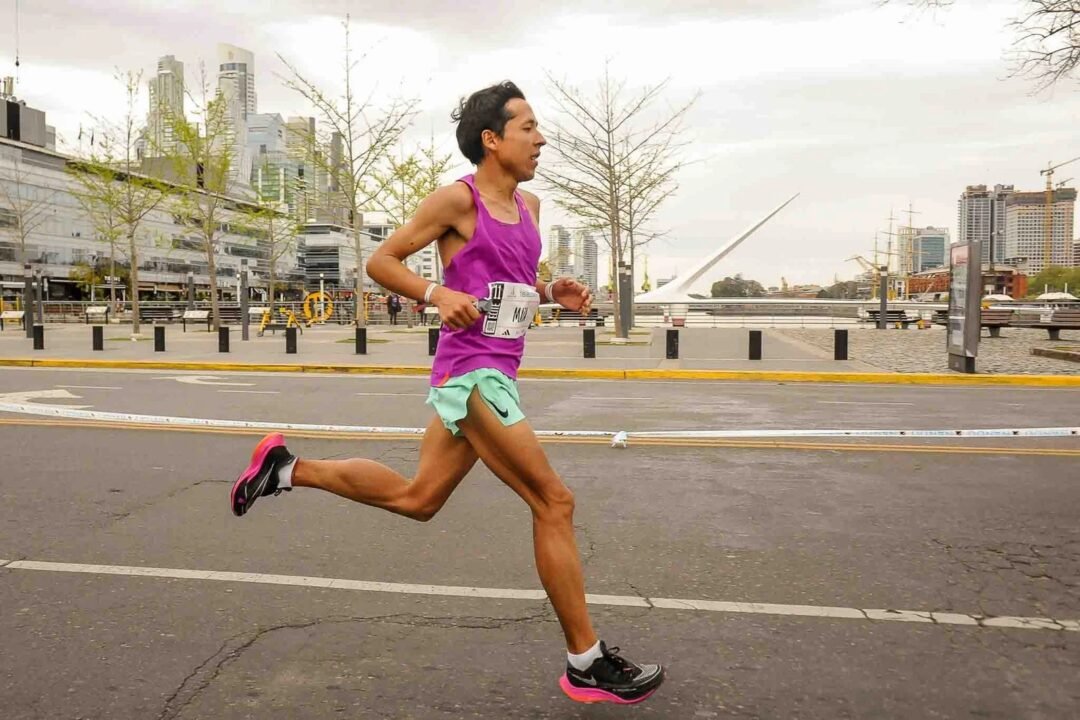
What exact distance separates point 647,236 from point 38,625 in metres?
28.7

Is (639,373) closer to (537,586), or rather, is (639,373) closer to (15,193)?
(537,586)

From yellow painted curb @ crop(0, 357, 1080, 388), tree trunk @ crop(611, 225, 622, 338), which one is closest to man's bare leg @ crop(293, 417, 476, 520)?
yellow painted curb @ crop(0, 357, 1080, 388)

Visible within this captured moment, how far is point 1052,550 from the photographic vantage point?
179 inches

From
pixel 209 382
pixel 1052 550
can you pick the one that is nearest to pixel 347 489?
pixel 1052 550

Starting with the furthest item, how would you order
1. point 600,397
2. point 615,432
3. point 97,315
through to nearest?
point 97,315 < point 600,397 < point 615,432

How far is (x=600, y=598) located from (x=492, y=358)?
52.6 inches

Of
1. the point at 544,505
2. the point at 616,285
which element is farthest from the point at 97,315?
the point at 544,505

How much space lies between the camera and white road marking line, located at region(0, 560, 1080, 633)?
11.7ft

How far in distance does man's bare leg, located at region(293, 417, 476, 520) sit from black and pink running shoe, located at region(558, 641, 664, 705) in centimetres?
77

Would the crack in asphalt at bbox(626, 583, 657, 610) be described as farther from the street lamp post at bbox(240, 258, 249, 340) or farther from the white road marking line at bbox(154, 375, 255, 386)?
the street lamp post at bbox(240, 258, 249, 340)

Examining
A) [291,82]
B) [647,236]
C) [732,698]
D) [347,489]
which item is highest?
[291,82]

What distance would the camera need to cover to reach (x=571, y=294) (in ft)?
11.6

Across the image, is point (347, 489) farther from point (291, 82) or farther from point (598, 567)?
point (291, 82)

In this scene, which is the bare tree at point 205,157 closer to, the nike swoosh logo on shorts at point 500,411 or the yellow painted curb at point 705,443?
the yellow painted curb at point 705,443
